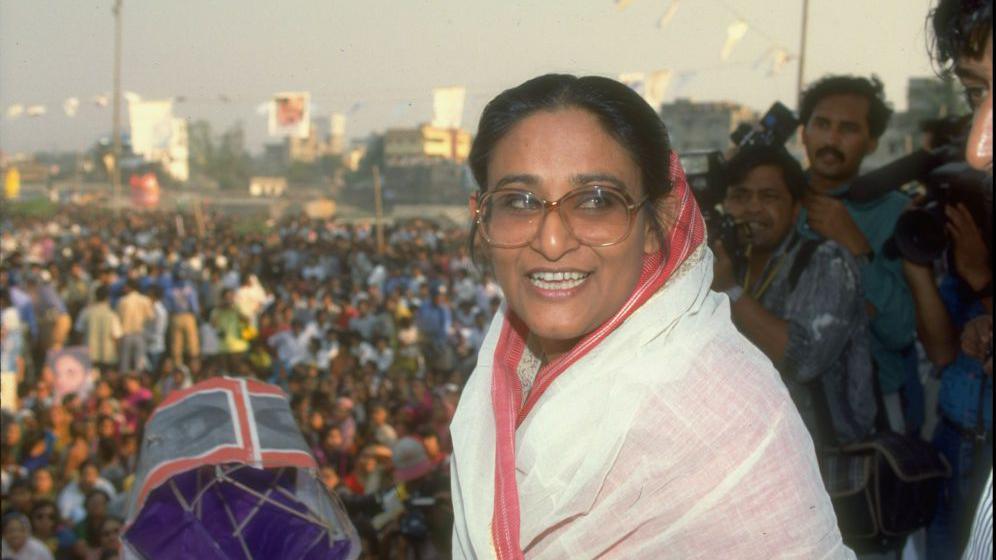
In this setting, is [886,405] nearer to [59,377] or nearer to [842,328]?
[842,328]

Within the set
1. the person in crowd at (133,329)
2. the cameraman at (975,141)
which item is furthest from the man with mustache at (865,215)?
the person in crowd at (133,329)

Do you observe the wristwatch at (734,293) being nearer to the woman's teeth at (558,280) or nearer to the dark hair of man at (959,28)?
the dark hair of man at (959,28)

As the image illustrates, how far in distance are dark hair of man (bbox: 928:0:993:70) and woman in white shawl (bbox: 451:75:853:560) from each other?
463 millimetres

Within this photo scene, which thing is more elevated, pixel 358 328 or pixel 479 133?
pixel 479 133

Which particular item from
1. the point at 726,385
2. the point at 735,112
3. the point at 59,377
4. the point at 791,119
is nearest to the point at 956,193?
the point at 791,119

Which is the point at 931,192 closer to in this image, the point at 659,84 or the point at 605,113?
the point at 605,113

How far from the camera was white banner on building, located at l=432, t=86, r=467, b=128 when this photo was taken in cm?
1111

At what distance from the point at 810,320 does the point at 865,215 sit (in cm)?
82

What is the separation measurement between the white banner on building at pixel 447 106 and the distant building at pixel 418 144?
5.79 ft

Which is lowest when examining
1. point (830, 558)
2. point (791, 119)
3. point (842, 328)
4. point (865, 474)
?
point (865, 474)

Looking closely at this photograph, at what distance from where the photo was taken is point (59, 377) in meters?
9.05

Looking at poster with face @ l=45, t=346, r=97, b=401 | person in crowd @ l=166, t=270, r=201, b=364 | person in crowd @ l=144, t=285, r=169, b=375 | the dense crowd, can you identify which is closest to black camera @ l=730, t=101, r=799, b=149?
the dense crowd

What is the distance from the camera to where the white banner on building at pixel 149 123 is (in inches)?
566

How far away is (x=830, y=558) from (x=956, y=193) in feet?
4.54
